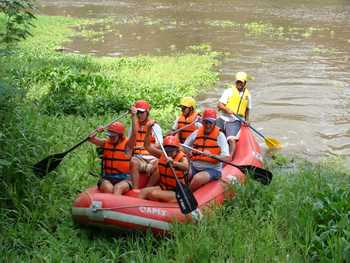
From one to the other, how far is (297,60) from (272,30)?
5123 millimetres

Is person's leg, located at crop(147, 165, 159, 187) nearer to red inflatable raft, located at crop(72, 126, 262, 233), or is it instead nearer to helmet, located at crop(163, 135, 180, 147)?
helmet, located at crop(163, 135, 180, 147)

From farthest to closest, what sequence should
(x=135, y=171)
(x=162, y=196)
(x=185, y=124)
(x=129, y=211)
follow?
(x=185, y=124) < (x=135, y=171) < (x=162, y=196) < (x=129, y=211)

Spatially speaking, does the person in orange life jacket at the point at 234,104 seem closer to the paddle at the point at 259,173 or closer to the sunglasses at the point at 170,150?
the paddle at the point at 259,173

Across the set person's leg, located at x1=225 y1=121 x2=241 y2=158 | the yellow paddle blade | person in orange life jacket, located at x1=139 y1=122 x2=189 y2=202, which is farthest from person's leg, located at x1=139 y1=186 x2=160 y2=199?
the yellow paddle blade

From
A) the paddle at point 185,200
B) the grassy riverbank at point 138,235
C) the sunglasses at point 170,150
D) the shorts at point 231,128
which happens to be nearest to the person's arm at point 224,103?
the shorts at point 231,128

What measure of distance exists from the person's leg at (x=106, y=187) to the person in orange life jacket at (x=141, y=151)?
0.39 m

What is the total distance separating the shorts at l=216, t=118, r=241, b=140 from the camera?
25.7 ft

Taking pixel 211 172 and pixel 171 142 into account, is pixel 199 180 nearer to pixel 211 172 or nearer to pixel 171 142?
pixel 211 172

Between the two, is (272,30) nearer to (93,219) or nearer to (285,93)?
(285,93)

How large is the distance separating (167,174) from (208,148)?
765mm

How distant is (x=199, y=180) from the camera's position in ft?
19.6

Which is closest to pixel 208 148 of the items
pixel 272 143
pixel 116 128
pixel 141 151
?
pixel 141 151

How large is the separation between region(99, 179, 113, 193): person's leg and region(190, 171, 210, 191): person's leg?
2.97 feet

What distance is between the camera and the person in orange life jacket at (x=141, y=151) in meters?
6.18
